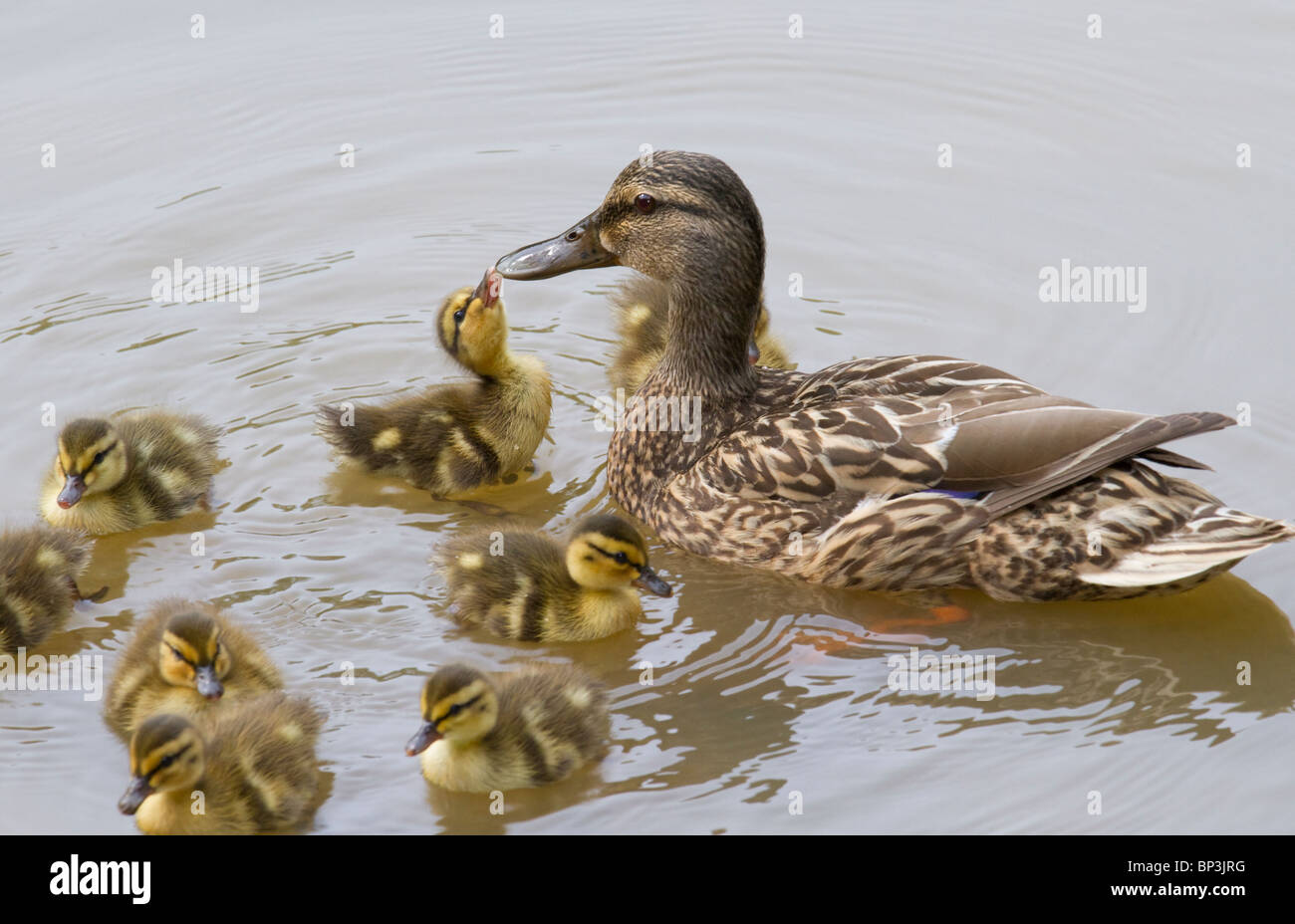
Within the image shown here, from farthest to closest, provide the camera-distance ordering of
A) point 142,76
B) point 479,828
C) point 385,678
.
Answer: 1. point 142,76
2. point 385,678
3. point 479,828

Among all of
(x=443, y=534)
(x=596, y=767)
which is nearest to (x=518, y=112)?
(x=443, y=534)

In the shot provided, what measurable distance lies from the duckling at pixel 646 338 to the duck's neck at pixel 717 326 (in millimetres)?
536

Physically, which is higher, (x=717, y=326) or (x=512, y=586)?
(x=717, y=326)

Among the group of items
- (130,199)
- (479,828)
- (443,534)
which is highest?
(130,199)

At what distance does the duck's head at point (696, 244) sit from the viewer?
589cm

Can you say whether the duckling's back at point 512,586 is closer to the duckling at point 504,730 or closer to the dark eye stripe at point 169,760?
the duckling at point 504,730

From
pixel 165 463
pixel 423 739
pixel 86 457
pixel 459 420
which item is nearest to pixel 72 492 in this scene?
pixel 86 457

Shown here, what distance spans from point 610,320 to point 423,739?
2.98 meters

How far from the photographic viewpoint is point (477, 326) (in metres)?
6.26

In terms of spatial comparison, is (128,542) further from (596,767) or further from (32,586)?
(596,767)

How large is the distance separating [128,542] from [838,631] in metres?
2.45

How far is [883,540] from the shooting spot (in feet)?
18.2

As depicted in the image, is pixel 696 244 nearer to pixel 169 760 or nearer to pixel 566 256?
pixel 566 256

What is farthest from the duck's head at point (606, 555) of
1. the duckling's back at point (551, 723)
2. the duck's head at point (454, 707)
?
the duck's head at point (454, 707)
